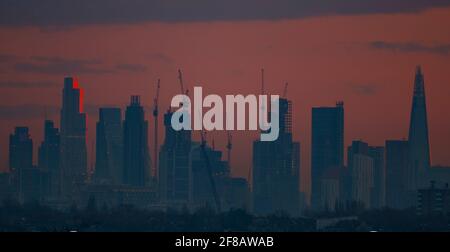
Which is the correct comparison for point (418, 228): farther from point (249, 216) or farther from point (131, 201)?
point (131, 201)

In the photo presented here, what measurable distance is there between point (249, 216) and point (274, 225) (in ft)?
8.41

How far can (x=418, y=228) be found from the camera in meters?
75.9
